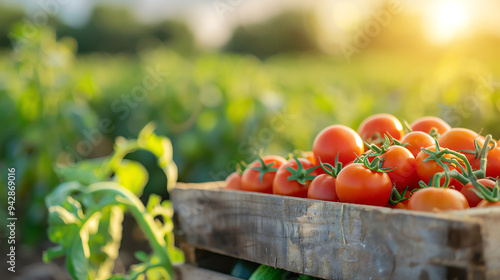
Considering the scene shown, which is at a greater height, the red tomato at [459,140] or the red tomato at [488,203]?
the red tomato at [459,140]

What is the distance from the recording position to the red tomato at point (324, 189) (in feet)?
5.57

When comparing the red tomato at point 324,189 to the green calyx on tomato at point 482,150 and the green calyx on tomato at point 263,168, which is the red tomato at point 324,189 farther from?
the green calyx on tomato at point 482,150

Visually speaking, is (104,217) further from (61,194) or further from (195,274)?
(195,274)

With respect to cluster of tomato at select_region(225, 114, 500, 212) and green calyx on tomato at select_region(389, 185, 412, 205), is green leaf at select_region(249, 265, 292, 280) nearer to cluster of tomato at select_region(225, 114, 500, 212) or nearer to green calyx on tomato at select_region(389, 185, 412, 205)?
cluster of tomato at select_region(225, 114, 500, 212)

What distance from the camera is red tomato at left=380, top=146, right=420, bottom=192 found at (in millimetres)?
1633

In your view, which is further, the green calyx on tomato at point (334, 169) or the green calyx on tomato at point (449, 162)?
the green calyx on tomato at point (334, 169)

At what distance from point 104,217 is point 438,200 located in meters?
1.70

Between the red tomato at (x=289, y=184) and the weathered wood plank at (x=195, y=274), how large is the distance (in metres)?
0.42

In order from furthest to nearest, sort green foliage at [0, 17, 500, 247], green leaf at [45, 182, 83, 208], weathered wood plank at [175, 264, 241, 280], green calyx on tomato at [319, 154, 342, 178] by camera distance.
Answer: green foliage at [0, 17, 500, 247] → green leaf at [45, 182, 83, 208] → weathered wood plank at [175, 264, 241, 280] → green calyx on tomato at [319, 154, 342, 178]

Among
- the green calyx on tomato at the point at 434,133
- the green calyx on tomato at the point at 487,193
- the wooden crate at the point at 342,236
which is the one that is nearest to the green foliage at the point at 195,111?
the wooden crate at the point at 342,236

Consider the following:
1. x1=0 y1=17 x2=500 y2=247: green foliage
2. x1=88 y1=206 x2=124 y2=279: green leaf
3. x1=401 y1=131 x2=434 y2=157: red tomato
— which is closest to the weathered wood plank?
x1=88 y1=206 x2=124 y2=279: green leaf

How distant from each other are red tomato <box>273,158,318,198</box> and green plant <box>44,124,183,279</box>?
76 cm

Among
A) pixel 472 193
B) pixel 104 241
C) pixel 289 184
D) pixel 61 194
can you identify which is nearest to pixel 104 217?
pixel 104 241

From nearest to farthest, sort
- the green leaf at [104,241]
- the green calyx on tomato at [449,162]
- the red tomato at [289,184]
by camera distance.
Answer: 1. the green calyx on tomato at [449,162]
2. the red tomato at [289,184]
3. the green leaf at [104,241]
